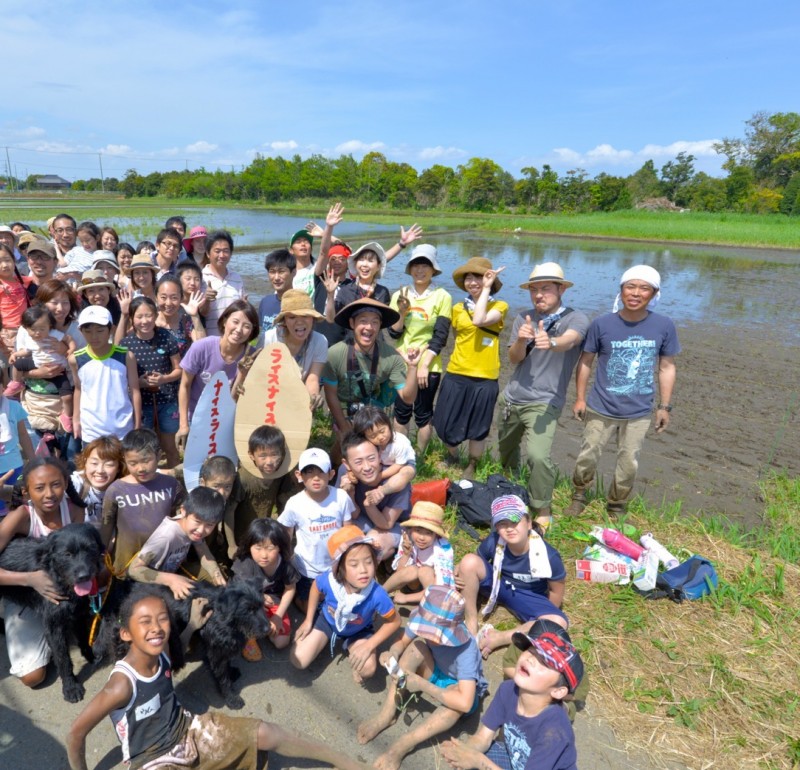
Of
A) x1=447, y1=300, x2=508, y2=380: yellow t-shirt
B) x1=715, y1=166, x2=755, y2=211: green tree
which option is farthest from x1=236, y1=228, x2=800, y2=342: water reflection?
x1=715, y1=166, x2=755, y2=211: green tree

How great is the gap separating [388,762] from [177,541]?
1654mm

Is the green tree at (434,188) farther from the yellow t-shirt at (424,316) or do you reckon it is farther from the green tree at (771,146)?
the yellow t-shirt at (424,316)

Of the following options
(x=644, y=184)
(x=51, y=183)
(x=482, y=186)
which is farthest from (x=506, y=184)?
(x=51, y=183)

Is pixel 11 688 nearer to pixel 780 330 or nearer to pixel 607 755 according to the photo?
pixel 607 755

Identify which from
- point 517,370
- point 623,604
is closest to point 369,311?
point 517,370

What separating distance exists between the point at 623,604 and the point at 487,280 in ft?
8.84

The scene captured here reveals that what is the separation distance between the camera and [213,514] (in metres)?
2.94

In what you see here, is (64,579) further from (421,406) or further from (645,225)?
(645,225)

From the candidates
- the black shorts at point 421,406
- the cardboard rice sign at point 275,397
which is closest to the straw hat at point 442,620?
the cardboard rice sign at point 275,397

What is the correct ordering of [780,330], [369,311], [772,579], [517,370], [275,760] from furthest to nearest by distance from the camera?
1. [780,330]
2. [517,370]
3. [369,311]
4. [772,579]
5. [275,760]

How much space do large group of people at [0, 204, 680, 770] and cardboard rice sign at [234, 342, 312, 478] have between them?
3.8 inches

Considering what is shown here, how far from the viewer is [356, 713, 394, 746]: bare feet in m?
2.57

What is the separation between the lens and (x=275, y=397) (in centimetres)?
389

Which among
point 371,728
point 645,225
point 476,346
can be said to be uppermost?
point 645,225
